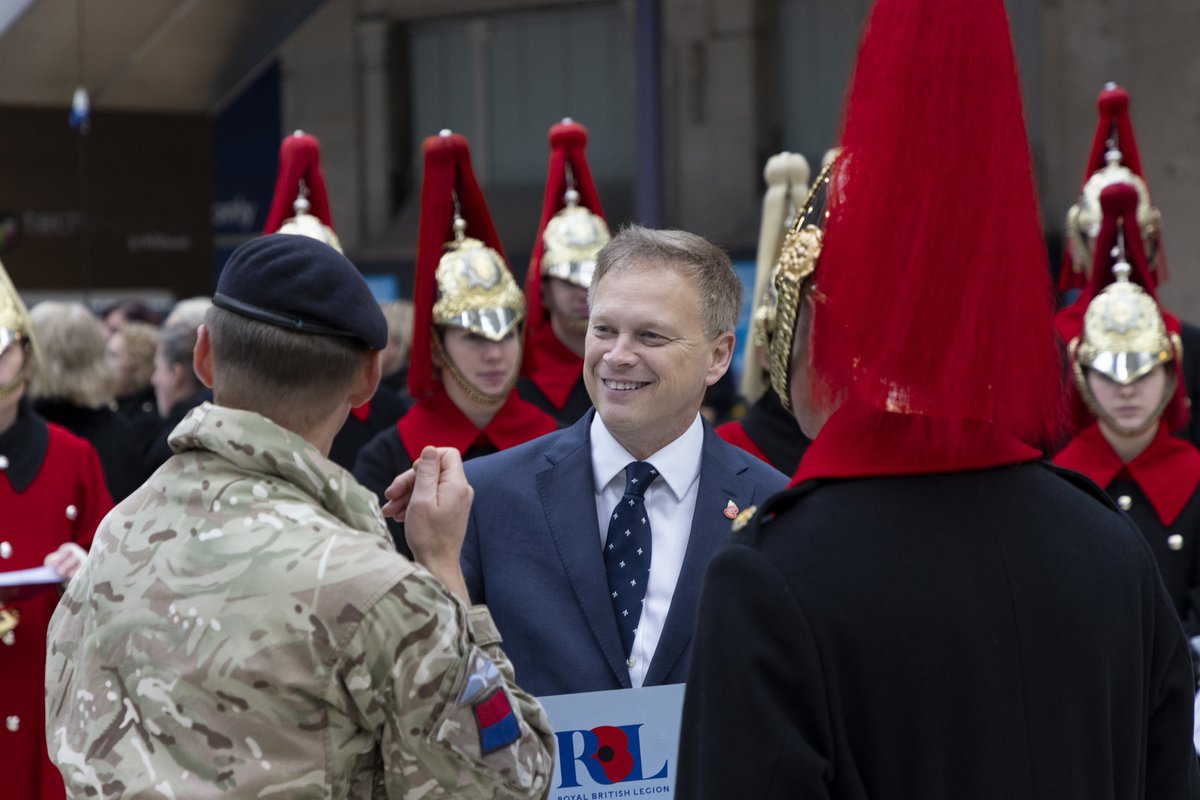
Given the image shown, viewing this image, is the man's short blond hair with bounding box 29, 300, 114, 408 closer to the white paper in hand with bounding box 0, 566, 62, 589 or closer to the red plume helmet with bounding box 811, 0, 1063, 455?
the white paper in hand with bounding box 0, 566, 62, 589

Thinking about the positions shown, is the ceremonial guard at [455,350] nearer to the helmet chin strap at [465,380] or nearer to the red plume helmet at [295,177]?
the helmet chin strap at [465,380]

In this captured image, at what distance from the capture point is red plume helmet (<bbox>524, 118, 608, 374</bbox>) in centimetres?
569

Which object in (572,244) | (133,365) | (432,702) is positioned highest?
(572,244)

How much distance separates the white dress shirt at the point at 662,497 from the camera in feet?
9.09

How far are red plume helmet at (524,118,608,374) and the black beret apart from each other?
352 cm

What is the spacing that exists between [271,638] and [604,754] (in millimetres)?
764

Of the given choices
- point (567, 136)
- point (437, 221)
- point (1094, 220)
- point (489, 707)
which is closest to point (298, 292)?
point (489, 707)

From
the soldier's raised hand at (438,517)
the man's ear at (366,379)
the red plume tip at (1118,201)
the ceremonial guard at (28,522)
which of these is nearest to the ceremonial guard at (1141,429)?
the red plume tip at (1118,201)

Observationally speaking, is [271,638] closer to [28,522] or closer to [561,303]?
[28,522]

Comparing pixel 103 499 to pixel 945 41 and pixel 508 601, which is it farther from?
pixel 945 41

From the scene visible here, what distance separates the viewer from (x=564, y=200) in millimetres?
6062

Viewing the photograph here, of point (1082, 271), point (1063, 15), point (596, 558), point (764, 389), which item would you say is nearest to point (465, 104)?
point (1063, 15)

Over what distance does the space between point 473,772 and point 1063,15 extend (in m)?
9.84

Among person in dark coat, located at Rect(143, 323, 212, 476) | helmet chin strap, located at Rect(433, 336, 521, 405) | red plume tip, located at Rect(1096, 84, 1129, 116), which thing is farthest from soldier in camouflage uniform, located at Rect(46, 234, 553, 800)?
red plume tip, located at Rect(1096, 84, 1129, 116)
